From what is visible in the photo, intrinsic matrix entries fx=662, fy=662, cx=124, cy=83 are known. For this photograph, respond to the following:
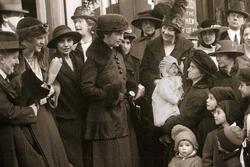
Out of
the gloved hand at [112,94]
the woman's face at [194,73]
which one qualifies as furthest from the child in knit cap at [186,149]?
the gloved hand at [112,94]

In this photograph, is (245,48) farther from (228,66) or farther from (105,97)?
(105,97)

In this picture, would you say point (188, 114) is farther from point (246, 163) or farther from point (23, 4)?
point (23, 4)

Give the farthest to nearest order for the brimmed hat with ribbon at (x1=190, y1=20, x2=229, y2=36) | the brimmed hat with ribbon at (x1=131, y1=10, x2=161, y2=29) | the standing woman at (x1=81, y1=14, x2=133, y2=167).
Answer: the brimmed hat with ribbon at (x1=190, y1=20, x2=229, y2=36)
the brimmed hat with ribbon at (x1=131, y1=10, x2=161, y2=29)
the standing woman at (x1=81, y1=14, x2=133, y2=167)

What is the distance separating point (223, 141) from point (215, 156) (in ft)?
0.65

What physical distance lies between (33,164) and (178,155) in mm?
1669

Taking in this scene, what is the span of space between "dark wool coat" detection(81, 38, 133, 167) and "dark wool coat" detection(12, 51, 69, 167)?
483 millimetres

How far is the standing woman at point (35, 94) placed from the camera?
20.0 ft

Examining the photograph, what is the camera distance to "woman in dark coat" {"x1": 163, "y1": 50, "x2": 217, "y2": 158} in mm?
6898

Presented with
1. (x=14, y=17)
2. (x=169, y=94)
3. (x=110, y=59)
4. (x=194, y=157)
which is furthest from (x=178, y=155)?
(x=14, y=17)

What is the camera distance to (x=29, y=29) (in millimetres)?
6609

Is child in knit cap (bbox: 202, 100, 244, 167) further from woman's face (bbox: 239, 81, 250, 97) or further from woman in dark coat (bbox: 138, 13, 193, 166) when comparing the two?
woman in dark coat (bbox: 138, 13, 193, 166)

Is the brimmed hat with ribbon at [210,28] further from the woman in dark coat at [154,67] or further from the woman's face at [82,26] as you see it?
the woman's face at [82,26]

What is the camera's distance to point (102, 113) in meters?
7.06

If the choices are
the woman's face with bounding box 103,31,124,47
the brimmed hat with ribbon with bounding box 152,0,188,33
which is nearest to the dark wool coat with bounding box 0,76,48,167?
the woman's face with bounding box 103,31,124,47
